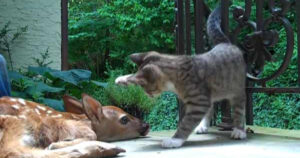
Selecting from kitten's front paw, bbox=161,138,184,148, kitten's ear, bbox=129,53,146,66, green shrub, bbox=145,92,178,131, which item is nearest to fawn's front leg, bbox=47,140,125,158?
kitten's front paw, bbox=161,138,184,148

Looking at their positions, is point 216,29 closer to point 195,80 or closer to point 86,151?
point 195,80

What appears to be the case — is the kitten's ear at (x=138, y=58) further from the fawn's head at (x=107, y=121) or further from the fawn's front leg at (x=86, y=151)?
the fawn's front leg at (x=86, y=151)

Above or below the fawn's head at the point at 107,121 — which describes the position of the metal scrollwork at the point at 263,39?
above

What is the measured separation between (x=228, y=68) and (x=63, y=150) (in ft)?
4.24

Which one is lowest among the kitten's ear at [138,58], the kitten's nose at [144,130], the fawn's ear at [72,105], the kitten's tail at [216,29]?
the kitten's nose at [144,130]

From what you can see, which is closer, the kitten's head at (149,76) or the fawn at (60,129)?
the fawn at (60,129)

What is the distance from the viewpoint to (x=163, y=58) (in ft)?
8.85

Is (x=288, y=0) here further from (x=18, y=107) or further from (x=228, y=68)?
(x=18, y=107)

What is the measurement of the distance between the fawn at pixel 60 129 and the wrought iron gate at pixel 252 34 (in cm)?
92

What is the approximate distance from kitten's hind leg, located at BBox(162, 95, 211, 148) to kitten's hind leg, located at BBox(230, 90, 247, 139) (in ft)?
1.06

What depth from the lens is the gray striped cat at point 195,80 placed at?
2590 mm

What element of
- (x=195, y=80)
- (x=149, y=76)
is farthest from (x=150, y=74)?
(x=195, y=80)

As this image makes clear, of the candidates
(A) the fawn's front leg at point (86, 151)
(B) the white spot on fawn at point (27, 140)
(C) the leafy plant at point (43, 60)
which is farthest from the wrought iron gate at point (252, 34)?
(C) the leafy plant at point (43, 60)

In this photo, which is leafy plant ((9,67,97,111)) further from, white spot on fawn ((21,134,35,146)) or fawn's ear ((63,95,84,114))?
white spot on fawn ((21,134,35,146))
